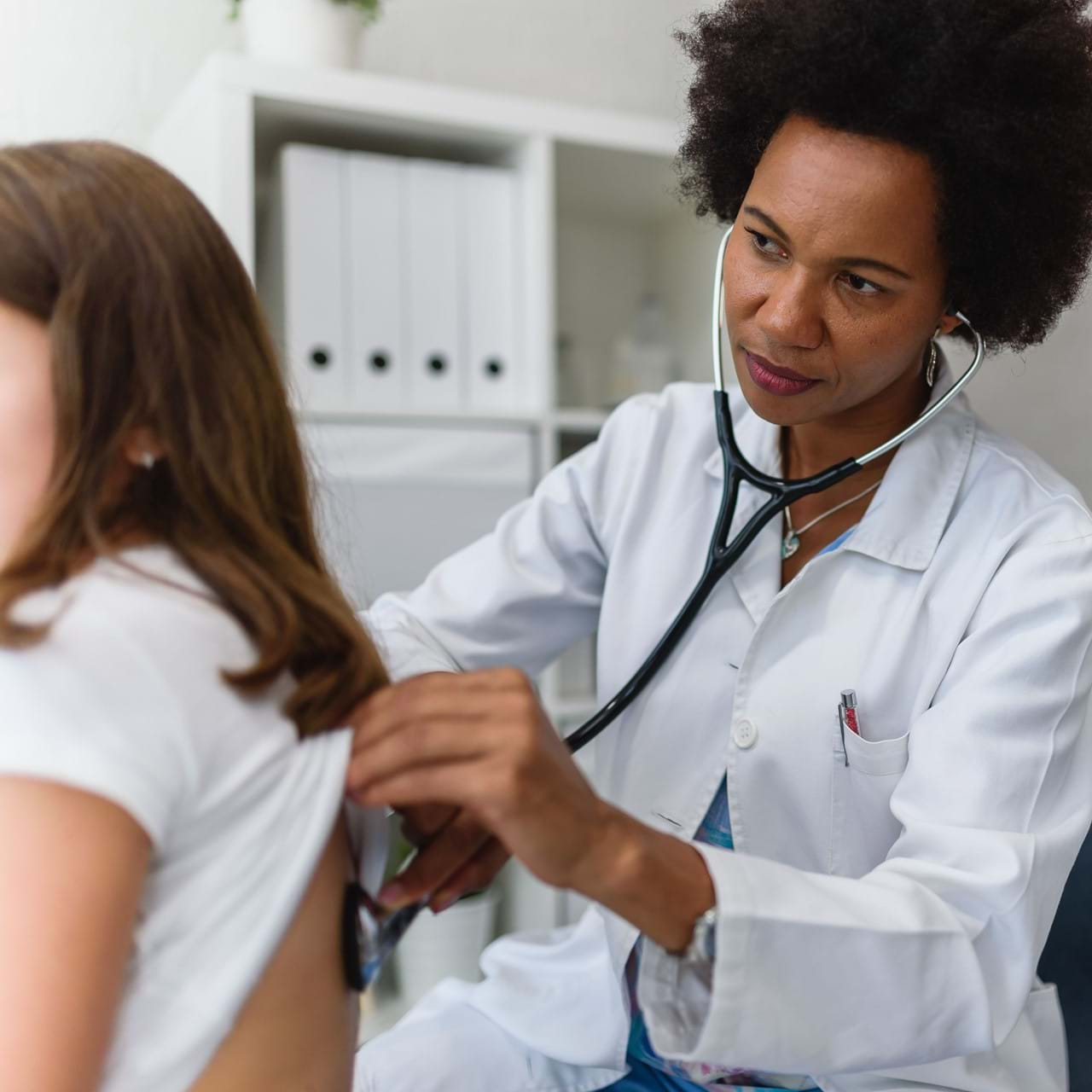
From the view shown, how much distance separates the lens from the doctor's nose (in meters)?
0.94

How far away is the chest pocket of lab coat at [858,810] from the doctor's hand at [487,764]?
1.23ft

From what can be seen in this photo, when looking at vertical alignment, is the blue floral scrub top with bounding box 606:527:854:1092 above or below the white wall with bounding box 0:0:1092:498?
below

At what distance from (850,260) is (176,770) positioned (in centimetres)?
64

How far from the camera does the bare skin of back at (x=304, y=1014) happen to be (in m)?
0.60

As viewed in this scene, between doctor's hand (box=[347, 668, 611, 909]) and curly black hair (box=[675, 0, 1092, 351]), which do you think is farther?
curly black hair (box=[675, 0, 1092, 351])

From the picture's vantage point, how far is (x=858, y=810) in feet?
3.20

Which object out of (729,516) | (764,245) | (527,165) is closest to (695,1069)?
(729,516)

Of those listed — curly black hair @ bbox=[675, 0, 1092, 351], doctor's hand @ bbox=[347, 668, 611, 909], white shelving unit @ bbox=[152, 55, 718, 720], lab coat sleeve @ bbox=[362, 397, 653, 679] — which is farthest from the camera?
white shelving unit @ bbox=[152, 55, 718, 720]

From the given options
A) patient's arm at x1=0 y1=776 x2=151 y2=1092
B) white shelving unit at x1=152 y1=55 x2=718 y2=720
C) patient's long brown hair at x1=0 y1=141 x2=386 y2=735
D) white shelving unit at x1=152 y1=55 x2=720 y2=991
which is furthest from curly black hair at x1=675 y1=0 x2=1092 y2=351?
patient's arm at x1=0 y1=776 x2=151 y2=1092

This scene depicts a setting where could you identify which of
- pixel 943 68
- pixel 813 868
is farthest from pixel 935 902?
pixel 943 68

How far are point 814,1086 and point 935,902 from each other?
0.27 meters

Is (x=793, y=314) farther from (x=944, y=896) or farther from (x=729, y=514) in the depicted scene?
(x=944, y=896)

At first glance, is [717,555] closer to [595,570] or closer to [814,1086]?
[595,570]

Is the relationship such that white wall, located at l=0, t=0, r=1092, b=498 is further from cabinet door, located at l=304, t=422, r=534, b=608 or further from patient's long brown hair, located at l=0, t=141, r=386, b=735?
patient's long brown hair, located at l=0, t=141, r=386, b=735
